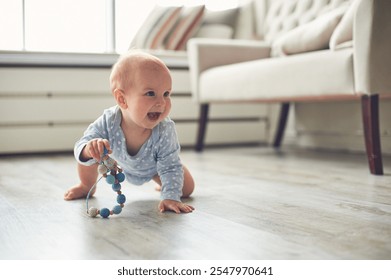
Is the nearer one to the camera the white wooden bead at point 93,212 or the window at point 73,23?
the white wooden bead at point 93,212

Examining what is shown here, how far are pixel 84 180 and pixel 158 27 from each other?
1.73 metres

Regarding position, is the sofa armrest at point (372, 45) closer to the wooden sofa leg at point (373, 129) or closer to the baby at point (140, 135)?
the wooden sofa leg at point (373, 129)

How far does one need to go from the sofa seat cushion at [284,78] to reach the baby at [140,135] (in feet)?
2.27

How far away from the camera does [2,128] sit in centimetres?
245

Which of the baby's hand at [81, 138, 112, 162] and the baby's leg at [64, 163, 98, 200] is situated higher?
the baby's hand at [81, 138, 112, 162]

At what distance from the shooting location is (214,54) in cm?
241

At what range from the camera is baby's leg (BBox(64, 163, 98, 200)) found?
46.1 inches

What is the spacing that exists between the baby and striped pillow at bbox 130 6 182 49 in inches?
66.2

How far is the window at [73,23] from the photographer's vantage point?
2.82m

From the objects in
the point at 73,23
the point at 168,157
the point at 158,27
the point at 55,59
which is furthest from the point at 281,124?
the point at 168,157

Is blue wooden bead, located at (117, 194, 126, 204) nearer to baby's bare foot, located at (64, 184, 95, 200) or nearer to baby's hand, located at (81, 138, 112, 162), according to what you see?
baby's hand, located at (81, 138, 112, 162)

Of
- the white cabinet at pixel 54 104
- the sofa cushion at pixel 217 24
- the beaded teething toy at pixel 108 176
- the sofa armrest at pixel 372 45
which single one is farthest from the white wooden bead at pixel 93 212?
the sofa cushion at pixel 217 24

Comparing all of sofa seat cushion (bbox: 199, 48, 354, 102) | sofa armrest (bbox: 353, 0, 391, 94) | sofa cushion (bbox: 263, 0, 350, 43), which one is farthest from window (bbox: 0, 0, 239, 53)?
sofa armrest (bbox: 353, 0, 391, 94)

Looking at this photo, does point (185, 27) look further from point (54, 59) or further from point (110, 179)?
point (110, 179)
